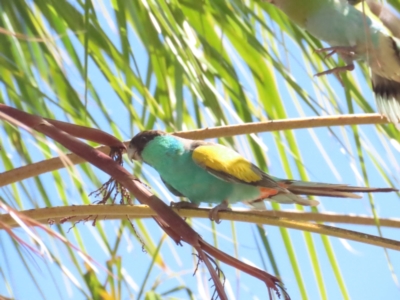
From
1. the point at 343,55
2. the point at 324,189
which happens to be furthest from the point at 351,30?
the point at 324,189

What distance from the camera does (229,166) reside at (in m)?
1.12

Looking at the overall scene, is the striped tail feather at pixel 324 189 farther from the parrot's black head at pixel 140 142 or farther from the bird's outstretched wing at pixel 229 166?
the parrot's black head at pixel 140 142

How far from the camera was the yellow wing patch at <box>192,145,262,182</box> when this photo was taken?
110cm

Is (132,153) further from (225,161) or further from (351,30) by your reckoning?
(351,30)

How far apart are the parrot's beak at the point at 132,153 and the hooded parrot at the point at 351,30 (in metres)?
0.48

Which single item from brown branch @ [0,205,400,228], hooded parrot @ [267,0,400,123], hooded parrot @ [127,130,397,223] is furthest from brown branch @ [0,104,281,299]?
hooded parrot @ [127,130,397,223]

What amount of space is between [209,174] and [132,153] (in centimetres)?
16

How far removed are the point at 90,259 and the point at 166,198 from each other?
1.98ft

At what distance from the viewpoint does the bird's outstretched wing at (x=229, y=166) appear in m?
1.10

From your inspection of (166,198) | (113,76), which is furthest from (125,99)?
(166,198)

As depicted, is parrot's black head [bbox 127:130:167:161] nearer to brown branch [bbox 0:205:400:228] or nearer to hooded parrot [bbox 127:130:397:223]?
hooded parrot [bbox 127:130:397:223]

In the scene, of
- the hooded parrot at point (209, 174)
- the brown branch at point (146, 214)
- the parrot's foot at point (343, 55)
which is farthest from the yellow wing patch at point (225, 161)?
the parrot's foot at point (343, 55)

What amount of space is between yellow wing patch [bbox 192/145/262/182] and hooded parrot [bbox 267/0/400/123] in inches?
10.7

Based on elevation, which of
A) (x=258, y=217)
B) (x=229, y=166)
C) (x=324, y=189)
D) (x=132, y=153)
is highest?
(x=132, y=153)
